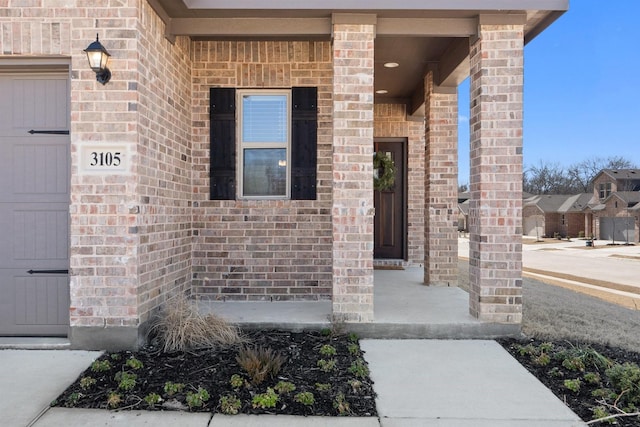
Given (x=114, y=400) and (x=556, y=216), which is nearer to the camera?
(x=114, y=400)

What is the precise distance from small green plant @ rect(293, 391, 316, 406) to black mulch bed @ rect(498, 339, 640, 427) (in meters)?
1.90

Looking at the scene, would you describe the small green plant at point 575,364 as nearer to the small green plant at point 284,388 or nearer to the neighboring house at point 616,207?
the small green plant at point 284,388

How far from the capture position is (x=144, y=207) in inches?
175

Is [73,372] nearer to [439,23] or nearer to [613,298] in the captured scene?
[439,23]

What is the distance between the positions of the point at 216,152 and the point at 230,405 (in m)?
3.68

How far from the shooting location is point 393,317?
5.07 metres

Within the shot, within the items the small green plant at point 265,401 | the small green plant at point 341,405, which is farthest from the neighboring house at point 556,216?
the small green plant at point 265,401

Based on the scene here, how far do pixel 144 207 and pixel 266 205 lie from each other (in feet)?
6.28

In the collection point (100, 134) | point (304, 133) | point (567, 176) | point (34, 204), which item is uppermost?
point (567, 176)

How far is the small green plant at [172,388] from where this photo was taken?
11.1 feet

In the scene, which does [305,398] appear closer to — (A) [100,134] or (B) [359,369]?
(B) [359,369]

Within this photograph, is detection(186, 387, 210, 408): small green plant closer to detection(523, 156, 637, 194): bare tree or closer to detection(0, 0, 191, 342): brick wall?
detection(0, 0, 191, 342): brick wall

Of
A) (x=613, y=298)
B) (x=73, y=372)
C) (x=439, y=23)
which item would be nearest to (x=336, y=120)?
(x=439, y=23)

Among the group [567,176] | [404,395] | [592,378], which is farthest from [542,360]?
[567,176]
